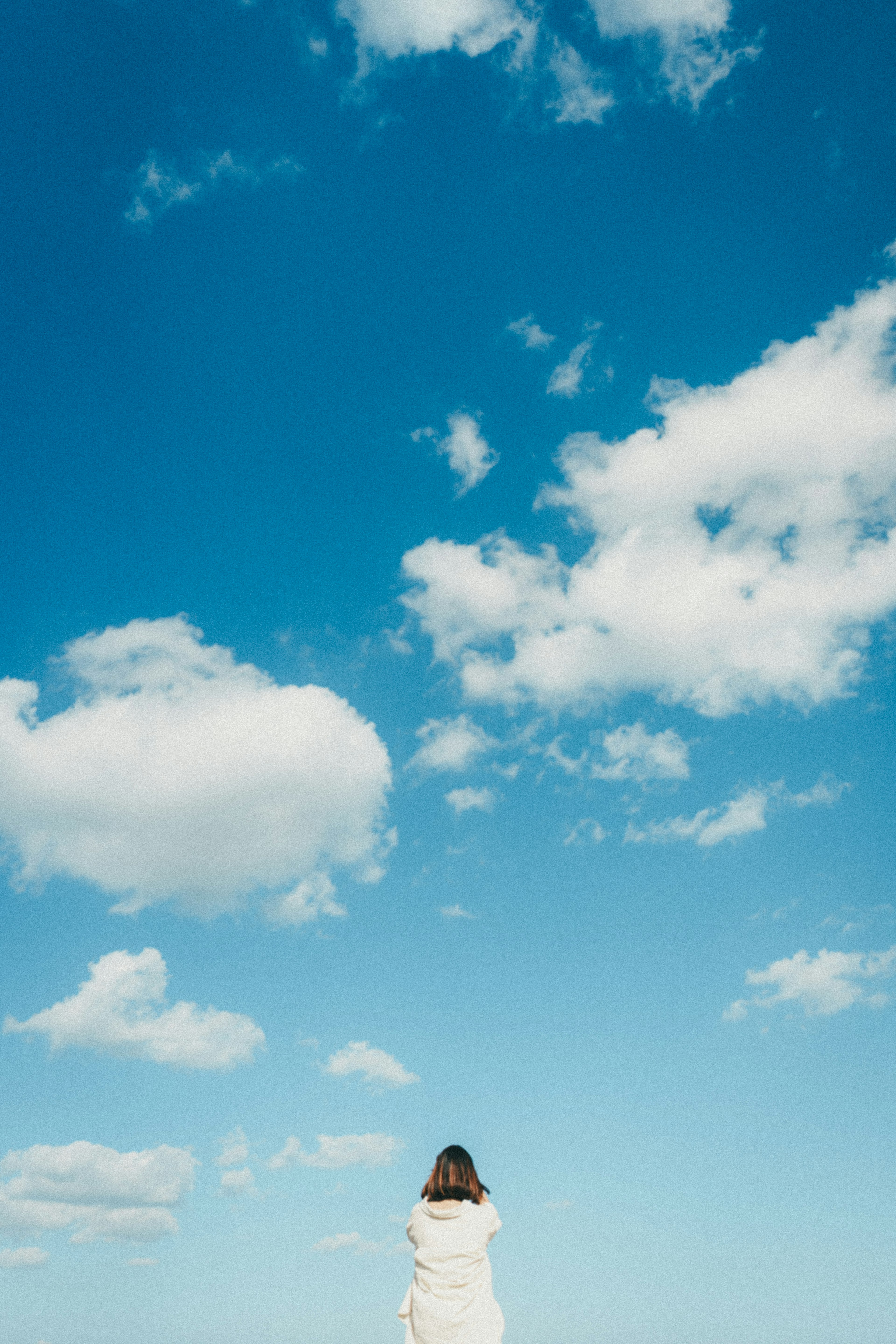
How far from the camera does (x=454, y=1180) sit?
1323 cm

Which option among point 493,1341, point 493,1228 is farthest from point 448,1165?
point 493,1341

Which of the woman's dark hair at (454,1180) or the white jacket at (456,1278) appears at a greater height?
the woman's dark hair at (454,1180)

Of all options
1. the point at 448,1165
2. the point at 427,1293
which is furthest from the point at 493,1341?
the point at 448,1165

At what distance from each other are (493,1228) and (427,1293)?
47.4 inches

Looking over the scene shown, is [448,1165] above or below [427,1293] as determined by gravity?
above

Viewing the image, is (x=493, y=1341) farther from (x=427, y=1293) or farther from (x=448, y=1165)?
A: (x=448, y=1165)

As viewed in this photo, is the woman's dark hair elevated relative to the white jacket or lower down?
elevated

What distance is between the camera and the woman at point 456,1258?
43.2 ft

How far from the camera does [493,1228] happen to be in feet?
44.3

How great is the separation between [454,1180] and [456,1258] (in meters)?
1.03

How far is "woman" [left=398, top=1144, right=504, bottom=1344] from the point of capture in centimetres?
1316

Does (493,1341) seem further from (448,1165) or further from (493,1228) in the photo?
(448,1165)

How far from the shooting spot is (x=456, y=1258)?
43.4ft

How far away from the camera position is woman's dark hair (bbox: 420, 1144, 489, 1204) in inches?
521
